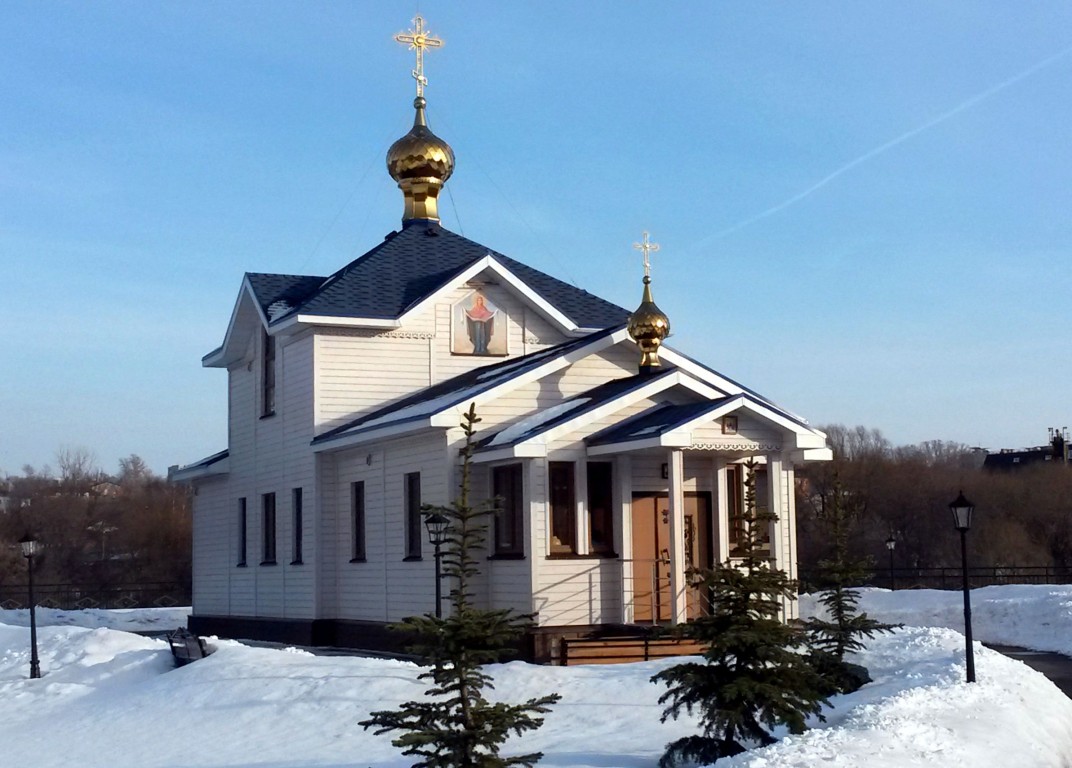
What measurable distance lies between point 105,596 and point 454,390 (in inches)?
1353

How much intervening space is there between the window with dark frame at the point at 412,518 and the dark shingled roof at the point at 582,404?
5.54ft

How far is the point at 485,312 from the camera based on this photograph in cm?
2691

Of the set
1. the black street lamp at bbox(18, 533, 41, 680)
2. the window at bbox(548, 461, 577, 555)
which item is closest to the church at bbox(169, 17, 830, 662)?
the window at bbox(548, 461, 577, 555)

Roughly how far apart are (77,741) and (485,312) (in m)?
12.1

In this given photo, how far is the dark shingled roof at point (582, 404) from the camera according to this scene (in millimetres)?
20703

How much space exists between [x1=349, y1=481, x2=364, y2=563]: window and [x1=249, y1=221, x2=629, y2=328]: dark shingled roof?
318cm

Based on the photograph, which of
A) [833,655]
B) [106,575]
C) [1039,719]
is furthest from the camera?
[106,575]

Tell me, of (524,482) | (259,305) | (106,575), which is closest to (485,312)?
(259,305)

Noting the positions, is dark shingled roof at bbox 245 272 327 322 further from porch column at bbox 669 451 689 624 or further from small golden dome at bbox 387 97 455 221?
porch column at bbox 669 451 689 624

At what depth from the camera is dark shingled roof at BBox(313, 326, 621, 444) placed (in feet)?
73.6

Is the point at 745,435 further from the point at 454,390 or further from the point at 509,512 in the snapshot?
the point at 454,390

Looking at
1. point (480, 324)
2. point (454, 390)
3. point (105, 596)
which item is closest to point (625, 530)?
point (454, 390)

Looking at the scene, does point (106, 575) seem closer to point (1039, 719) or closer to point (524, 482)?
point (524, 482)

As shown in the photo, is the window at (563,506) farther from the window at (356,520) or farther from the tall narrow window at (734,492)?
the window at (356,520)
